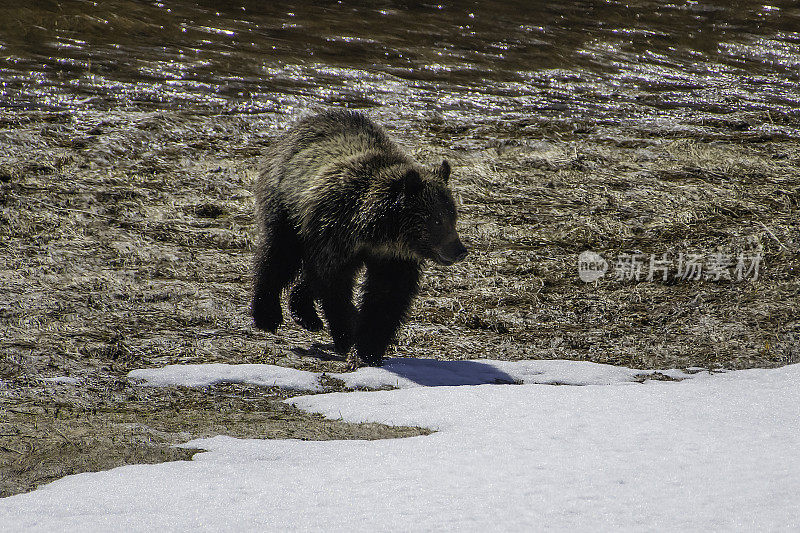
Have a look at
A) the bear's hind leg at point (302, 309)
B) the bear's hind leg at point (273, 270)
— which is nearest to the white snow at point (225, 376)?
the bear's hind leg at point (273, 270)

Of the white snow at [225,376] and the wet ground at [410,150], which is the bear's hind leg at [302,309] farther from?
the white snow at [225,376]

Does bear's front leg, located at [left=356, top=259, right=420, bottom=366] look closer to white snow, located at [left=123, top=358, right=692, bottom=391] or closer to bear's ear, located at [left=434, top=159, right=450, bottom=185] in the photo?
white snow, located at [left=123, top=358, right=692, bottom=391]

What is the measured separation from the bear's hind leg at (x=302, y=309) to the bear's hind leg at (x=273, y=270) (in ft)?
0.75

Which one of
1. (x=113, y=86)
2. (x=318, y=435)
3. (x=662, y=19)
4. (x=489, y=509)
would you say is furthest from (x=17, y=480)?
(x=662, y=19)

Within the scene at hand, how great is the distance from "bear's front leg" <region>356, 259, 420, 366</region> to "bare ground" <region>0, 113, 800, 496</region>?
38 centimetres

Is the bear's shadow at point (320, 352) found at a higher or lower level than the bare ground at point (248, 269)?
lower

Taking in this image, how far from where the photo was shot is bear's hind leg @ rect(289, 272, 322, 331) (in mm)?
7828

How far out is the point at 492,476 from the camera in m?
4.67

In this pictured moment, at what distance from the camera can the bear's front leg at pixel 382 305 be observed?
23.0 ft

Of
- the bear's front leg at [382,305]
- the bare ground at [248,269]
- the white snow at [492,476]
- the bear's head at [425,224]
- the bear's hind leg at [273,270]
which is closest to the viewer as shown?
the white snow at [492,476]

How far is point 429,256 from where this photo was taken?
685 cm

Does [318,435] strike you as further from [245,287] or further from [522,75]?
[522,75]

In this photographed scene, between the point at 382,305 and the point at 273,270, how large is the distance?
1104mm

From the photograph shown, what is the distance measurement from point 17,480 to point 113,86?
1004 cm
